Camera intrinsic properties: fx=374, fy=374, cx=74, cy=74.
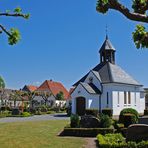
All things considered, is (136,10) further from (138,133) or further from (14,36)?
(138,133)

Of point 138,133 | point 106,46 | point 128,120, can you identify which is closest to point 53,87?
point 106,46

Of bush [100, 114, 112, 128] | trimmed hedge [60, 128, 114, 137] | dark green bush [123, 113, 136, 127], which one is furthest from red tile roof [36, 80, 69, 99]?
trimmed hedge [60, 128, 114, 137]

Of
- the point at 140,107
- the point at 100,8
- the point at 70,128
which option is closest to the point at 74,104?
the point at 140,107

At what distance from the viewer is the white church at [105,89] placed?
50281 millimetres

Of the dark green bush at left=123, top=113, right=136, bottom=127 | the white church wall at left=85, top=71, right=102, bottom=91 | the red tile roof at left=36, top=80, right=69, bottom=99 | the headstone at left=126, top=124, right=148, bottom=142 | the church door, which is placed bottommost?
the headstone at left=126, top=124, right=148, bottom=142

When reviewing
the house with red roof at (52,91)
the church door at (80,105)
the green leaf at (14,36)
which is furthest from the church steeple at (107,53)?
the green leaf at (14,36)

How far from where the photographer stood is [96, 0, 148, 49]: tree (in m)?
8.61

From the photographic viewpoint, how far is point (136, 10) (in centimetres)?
952

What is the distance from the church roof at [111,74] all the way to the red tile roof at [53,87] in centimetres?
3987

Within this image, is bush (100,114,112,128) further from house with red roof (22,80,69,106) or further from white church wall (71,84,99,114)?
house with red roof (22,80,69,106)

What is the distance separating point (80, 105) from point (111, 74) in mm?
6007

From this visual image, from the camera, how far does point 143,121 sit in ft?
94.0

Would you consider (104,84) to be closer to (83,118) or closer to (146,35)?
(83,118)

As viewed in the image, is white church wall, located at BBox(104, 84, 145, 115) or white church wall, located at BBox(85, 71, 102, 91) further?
white church wall, located at BBox(85, 71, 102, 91)
